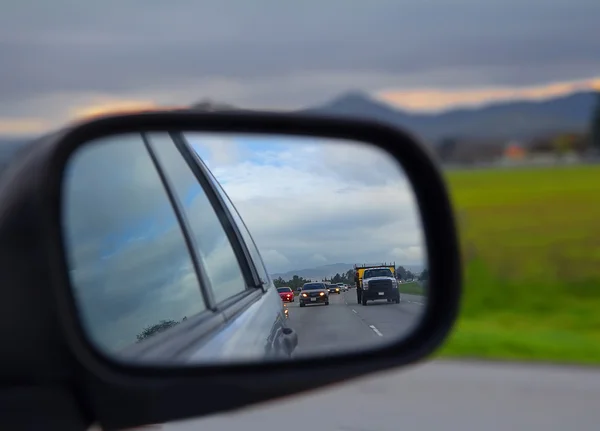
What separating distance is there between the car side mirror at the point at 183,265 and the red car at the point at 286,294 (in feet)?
0.06

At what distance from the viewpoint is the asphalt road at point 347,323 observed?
7.55ft

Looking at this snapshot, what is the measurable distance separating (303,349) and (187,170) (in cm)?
86

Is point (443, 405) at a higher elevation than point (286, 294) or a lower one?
lower

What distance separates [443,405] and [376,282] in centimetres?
503

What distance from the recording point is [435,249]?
8.47ft

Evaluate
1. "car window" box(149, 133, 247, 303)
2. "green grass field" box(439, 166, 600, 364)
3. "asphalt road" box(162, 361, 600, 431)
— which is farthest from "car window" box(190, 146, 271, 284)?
"asphalt road" box(162, 361, 600, 431)

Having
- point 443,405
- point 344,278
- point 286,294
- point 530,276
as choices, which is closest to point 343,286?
point 344,278

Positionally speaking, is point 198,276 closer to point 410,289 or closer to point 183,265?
point 183,265

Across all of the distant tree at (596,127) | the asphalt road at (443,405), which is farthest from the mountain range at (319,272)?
the distant tree at (596,127)

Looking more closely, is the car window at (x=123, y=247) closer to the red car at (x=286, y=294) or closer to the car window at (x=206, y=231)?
the car window at (x=206, y=231)

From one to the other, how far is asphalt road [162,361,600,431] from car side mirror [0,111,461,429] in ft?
8.66

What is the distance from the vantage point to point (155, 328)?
2408 mm

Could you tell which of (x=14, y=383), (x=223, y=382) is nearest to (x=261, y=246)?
(x=223, y=382)

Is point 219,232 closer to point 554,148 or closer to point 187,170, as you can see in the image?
point 187,170
